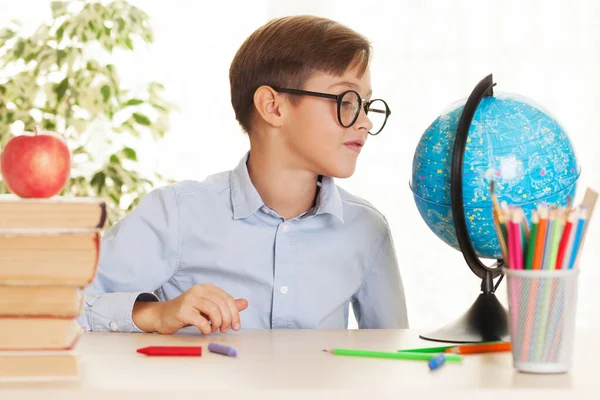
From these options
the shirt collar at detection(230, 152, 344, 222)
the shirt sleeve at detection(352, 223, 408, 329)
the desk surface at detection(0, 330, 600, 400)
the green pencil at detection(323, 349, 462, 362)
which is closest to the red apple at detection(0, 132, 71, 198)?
the desk surface at detection(0, 330, 600, 400)

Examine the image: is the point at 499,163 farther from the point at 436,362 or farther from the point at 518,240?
the point at 436,362

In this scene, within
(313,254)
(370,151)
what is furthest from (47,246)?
(370,151)

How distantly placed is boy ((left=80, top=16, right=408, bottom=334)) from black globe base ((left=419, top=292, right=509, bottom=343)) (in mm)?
430

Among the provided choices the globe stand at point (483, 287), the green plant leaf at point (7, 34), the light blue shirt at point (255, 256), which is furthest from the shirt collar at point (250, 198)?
the green plant leaf at point (7, 34)

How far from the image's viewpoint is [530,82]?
340 cm

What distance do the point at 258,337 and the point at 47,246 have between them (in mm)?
526

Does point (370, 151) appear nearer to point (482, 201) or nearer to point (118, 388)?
point (482, 201)

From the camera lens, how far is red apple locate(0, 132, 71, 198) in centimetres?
91

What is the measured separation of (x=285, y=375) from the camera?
3.05 ft

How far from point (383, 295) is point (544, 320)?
0.80m

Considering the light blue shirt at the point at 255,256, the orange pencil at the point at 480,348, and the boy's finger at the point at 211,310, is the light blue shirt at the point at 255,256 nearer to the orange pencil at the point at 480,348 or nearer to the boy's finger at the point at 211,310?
the boy's finger at the point at 211,310

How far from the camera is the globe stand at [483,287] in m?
1.28

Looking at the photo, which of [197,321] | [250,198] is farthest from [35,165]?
[250,198]

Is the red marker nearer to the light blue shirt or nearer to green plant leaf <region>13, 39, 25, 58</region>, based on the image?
the light blue shirt
